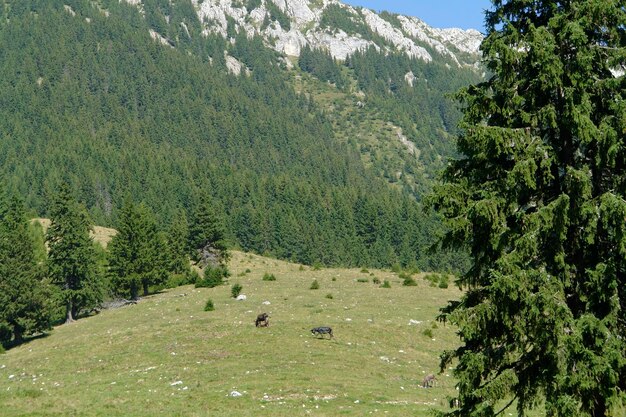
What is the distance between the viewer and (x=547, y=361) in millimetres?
13484

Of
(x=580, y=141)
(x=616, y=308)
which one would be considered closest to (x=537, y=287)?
(x=616, y=308)

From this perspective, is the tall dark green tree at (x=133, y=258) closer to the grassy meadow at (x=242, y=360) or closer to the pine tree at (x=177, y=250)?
the grassy meadow at (x=242, y=360)

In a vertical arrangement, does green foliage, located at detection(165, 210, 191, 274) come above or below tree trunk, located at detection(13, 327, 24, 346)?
above

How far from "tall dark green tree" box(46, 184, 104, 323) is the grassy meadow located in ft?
17.2

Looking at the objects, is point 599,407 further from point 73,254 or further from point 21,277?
point 73,254

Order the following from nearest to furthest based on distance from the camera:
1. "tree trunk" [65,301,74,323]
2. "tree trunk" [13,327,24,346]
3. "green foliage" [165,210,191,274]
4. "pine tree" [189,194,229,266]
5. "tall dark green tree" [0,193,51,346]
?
"tall dark green tree" [0,193,51,346], "tree trunk" [13,327,24,346], "tree trunk" [65,301,74,323], "green foliage" [165,210,191,274], "pine tree" [189,194,229,266]

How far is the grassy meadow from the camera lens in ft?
86.4

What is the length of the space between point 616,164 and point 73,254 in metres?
60.3

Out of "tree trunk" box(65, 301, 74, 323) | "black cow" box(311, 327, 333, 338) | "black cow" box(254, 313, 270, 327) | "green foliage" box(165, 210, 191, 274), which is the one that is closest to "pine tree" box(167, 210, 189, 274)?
"green foliage" box(165, 210, 191, 274)

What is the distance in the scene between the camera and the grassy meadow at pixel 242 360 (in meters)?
26.3

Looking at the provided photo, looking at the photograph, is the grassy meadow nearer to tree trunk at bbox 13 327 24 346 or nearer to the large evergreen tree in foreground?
tree trunk at bbox 13 327 24 346

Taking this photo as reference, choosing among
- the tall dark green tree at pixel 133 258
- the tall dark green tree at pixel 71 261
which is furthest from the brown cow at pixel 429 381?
the tall dark green tree at pixel 133 258

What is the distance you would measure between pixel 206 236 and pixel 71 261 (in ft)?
121

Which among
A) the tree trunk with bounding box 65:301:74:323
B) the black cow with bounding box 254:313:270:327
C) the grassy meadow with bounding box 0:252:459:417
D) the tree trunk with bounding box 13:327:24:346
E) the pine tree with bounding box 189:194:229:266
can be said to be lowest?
the tree trunk with bounding box 13:327:24:346
